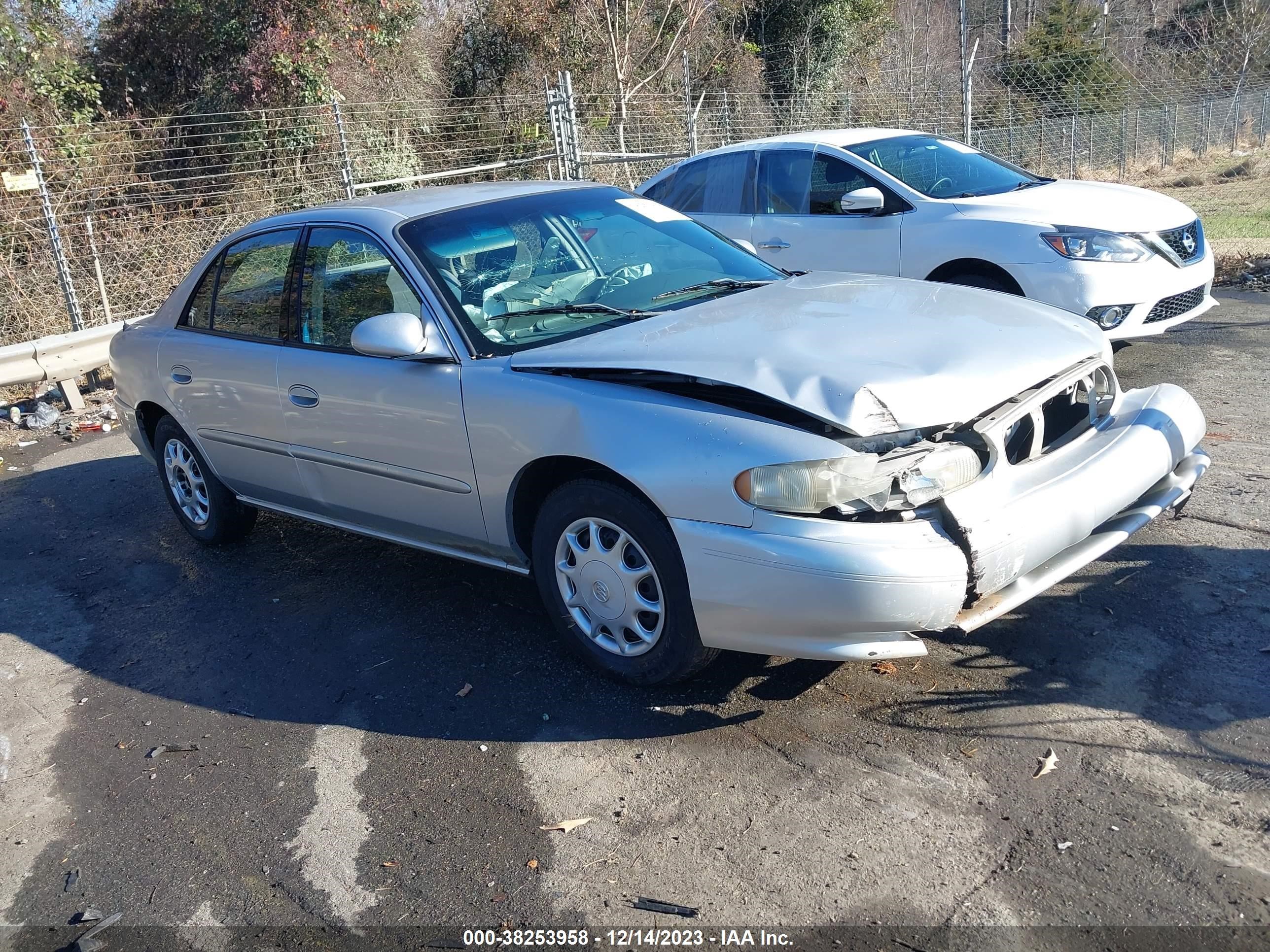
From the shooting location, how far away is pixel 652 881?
2.97m

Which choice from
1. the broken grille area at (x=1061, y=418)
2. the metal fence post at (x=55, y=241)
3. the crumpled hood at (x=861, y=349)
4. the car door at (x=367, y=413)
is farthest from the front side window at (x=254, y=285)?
the metal fence post at (x=55, y=241)

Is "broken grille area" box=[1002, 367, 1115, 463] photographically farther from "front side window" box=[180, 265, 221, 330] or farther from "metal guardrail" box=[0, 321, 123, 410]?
"metal guardrail" box=[0, 321, 123, 410]

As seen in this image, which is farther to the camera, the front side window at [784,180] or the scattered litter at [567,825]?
the front side window at [784,180]

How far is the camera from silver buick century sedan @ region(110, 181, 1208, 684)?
3264mm

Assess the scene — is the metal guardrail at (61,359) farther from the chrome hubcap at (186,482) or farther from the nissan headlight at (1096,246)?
the nissan headlight at (1096,246)

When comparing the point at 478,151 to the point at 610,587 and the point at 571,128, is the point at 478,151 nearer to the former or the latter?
the point at 571,128

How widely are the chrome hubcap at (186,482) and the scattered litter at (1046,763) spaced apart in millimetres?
4320

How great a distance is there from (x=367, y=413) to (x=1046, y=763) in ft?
9.16

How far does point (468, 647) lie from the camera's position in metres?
4.44

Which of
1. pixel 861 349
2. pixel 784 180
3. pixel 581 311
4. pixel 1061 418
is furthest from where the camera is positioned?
pixel 784 180

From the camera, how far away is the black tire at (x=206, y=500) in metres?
5.75

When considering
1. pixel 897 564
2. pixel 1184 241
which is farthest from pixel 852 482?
pixel 1184 241

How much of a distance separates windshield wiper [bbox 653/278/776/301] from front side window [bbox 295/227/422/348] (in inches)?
39.0

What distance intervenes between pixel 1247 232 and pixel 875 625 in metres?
11.0
